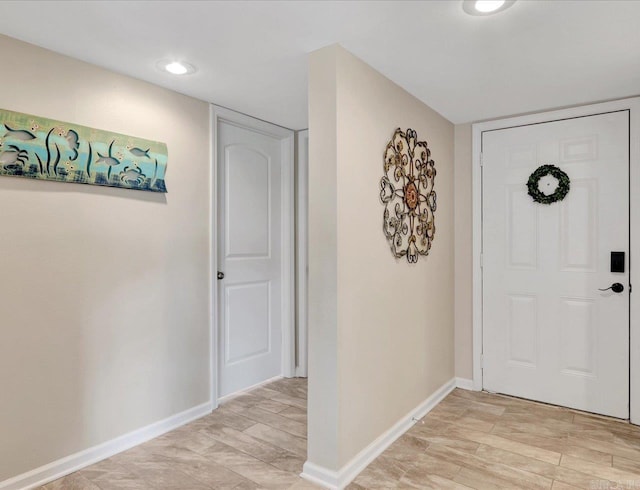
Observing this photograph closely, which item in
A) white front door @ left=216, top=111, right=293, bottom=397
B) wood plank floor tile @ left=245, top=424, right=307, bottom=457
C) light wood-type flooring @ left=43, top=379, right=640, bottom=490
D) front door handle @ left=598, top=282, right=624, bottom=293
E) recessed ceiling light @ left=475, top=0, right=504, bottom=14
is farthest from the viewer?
white front door @ left=216, top=111, right=293, bottom=397

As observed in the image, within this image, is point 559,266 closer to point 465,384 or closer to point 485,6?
point 465,384

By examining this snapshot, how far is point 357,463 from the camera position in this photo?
228cm

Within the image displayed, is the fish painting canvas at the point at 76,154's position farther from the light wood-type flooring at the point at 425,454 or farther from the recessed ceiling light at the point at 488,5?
the recessed ceiling light at the point at 488,5

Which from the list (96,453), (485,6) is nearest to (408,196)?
(485,6)

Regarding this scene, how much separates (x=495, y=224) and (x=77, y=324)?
122 inches

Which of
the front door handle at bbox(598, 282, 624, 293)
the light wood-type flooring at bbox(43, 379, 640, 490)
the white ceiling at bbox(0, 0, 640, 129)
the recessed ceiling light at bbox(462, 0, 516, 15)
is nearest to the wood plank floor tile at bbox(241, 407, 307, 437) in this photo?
the light wood-type flooring at bbox(43, 379, 640, 490)

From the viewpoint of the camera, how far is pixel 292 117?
135 inches

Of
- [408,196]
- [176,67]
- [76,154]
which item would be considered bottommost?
[408,196]

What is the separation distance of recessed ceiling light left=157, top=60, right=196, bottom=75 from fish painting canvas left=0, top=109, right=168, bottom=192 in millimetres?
466

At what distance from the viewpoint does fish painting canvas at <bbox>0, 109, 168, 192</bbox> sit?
80.8 inches

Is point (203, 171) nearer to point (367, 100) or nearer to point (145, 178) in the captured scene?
point (145, 178)

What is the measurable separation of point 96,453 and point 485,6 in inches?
119

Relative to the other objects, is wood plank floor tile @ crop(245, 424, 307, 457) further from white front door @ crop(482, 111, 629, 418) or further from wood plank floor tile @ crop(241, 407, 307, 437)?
white front door @ crop(482, 111, 629, 418)

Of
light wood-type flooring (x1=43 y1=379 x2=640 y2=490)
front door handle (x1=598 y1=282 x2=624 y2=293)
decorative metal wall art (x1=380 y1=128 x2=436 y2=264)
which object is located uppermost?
decorative metal wall art (x1=380 y1=128 x2=436 y2=264)
